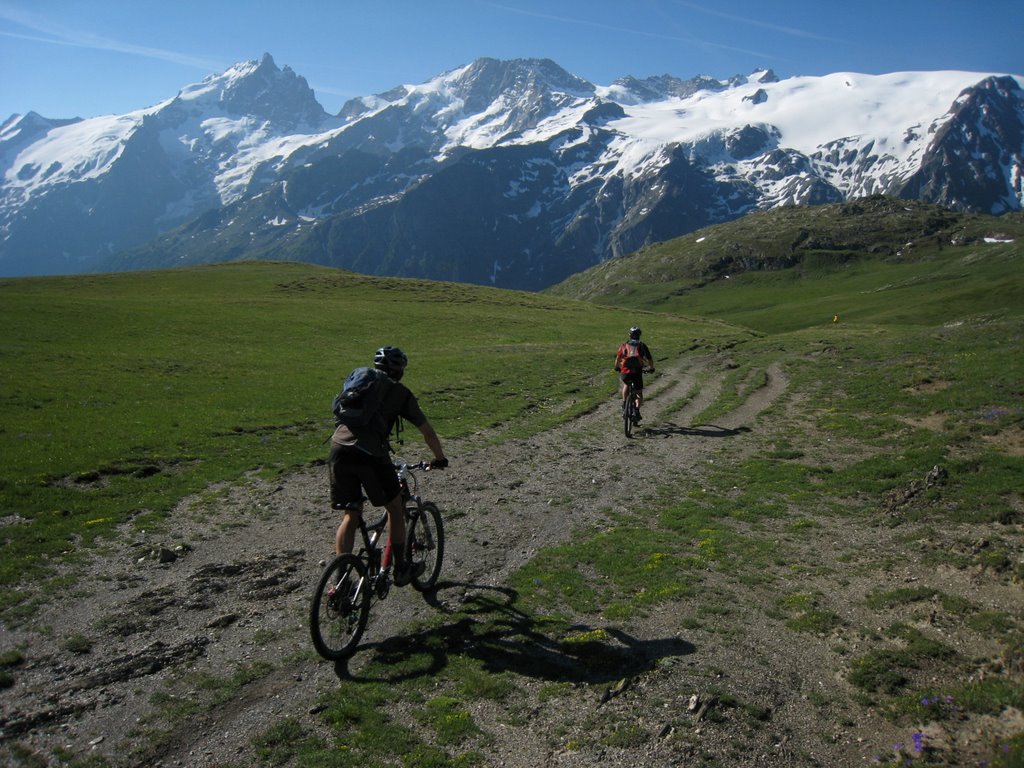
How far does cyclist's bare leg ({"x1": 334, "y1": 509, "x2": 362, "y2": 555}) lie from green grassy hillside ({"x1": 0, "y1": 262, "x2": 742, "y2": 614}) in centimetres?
758

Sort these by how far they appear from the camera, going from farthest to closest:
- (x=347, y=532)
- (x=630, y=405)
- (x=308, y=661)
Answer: (x=630, y=405) < (x=347, y=532) < (x=308, y=661)

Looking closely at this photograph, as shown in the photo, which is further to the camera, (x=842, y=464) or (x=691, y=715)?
(x=842, y=464)

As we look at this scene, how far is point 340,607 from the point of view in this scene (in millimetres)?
9891

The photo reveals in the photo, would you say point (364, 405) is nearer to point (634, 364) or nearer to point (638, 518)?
point (638, 518)

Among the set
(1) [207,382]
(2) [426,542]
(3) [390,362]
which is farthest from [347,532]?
(1) [207,382]

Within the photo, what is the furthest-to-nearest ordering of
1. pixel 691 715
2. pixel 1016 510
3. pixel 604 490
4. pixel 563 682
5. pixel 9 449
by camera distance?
pixel 9 449, pixel 604 490, pixel 1016 510, pixel 563 682, pixel 691 715

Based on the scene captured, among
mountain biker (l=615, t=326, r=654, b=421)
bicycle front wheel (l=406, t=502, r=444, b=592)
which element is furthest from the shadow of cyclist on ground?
mountain biker (l=615, t=326, r=654, b=421)

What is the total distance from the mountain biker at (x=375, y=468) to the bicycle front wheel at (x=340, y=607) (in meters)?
0.43

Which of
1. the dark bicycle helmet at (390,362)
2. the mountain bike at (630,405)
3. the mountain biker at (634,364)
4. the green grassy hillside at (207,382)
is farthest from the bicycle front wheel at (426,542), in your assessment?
the mountain biker at (634,364)

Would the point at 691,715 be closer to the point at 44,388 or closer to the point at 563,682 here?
the point at 563,682

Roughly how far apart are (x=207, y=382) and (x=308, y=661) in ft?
112

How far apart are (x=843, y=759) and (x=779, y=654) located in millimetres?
2299

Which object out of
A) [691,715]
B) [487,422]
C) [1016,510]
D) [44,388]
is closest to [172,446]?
[487,422]

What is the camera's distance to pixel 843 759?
748 cm
